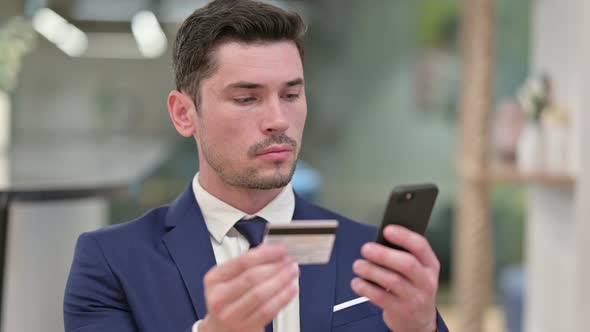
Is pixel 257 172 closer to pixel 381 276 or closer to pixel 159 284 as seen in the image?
pixel 159 284

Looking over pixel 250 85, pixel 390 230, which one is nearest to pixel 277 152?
pixel 250 85

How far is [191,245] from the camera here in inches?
57.1

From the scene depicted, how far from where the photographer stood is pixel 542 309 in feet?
12.8

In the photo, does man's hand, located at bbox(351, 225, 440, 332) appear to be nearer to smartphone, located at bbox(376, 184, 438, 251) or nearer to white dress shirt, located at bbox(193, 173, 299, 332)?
smartphone, located at bbox(376, 184, 438, 251)

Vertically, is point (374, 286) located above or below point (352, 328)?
above

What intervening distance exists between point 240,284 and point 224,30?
1.74 ft

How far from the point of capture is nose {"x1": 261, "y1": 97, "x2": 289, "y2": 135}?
136 cm

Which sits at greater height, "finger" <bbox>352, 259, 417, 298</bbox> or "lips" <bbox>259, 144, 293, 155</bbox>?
"lips" <bbox>259, 144, 293, 155</bbox>

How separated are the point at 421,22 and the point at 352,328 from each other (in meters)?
5.34

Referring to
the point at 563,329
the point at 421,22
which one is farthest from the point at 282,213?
the point at 421,22

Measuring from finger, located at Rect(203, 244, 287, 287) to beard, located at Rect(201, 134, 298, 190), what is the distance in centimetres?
34

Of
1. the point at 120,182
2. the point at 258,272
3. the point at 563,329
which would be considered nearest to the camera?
the point at 258,272

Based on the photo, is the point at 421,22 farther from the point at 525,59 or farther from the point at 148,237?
the point at 148,237

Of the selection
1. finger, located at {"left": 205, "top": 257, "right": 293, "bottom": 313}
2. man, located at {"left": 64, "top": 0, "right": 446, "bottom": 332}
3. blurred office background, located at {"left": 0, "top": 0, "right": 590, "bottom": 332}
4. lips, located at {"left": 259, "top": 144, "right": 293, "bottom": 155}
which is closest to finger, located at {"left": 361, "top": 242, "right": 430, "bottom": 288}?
finger, located at {"left": 205, "top": 257, "right": 293, "bottom": 313}
